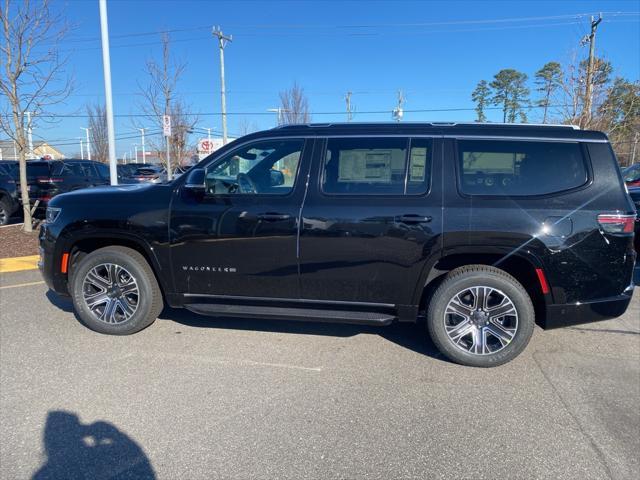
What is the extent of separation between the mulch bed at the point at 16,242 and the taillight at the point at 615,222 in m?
9.14

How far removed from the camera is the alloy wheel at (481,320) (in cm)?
381

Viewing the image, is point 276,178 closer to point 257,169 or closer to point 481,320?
point 257,169

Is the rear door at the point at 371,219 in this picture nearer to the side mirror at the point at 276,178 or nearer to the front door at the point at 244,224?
the front door at the point at 244,224

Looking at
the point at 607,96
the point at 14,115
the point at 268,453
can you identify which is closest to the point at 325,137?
the point at 268,453

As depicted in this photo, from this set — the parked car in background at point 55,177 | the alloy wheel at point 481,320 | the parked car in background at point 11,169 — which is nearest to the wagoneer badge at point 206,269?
the alloy wheel at point 481,320

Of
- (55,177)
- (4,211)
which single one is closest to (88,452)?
(4,211)

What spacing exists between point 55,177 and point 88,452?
37.7ft

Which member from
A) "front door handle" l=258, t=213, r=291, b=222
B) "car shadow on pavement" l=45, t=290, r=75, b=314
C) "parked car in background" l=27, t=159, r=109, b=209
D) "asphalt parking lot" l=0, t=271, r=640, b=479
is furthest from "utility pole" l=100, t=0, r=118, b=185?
"front door handle" l=258, t=213, r=291, b=222

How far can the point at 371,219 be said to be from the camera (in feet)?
12.4

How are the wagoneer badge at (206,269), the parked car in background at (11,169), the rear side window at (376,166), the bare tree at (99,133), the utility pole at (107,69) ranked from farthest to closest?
the bare tree at (99,133) → the parked car in background at (11,169) → the utility pole at (107,69) → the wagoneer badge at (206,269) → the rear side window at (376,166)

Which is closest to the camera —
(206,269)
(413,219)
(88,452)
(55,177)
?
(88,452)

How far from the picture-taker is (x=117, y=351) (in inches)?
163

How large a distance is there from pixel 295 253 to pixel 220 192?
36.5 inches

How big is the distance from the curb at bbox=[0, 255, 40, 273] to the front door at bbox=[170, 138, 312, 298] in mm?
4633
